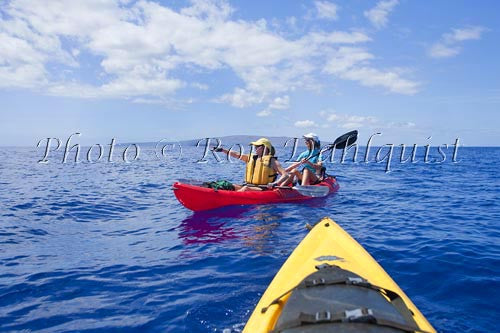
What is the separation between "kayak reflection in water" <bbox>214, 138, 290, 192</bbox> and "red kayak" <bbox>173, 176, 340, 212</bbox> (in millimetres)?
369

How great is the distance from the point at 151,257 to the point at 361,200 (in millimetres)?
7599

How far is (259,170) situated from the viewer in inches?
412

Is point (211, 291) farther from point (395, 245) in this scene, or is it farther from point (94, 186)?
point (94, 186)

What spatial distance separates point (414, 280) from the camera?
501 cm

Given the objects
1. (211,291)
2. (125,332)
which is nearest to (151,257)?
(211,291)

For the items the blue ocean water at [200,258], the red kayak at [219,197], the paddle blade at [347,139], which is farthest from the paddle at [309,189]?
the paddle blade at [347,139]

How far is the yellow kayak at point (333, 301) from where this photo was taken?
7.97 feet

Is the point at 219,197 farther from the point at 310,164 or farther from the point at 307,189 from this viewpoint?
the point at 310,164

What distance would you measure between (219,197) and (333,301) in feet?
22.0

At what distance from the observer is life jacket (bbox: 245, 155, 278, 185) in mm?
10352

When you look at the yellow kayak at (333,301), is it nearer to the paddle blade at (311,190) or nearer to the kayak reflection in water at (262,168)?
the paddle blade at (311,190)

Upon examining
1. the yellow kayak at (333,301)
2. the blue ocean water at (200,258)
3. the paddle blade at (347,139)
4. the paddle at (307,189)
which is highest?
the paddle blade at (347,139)

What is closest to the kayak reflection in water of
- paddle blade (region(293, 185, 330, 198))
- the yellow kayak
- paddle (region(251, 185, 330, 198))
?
paddle (region(251, 185, 330, 198))

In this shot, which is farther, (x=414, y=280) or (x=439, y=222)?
(x=439, y=222)
